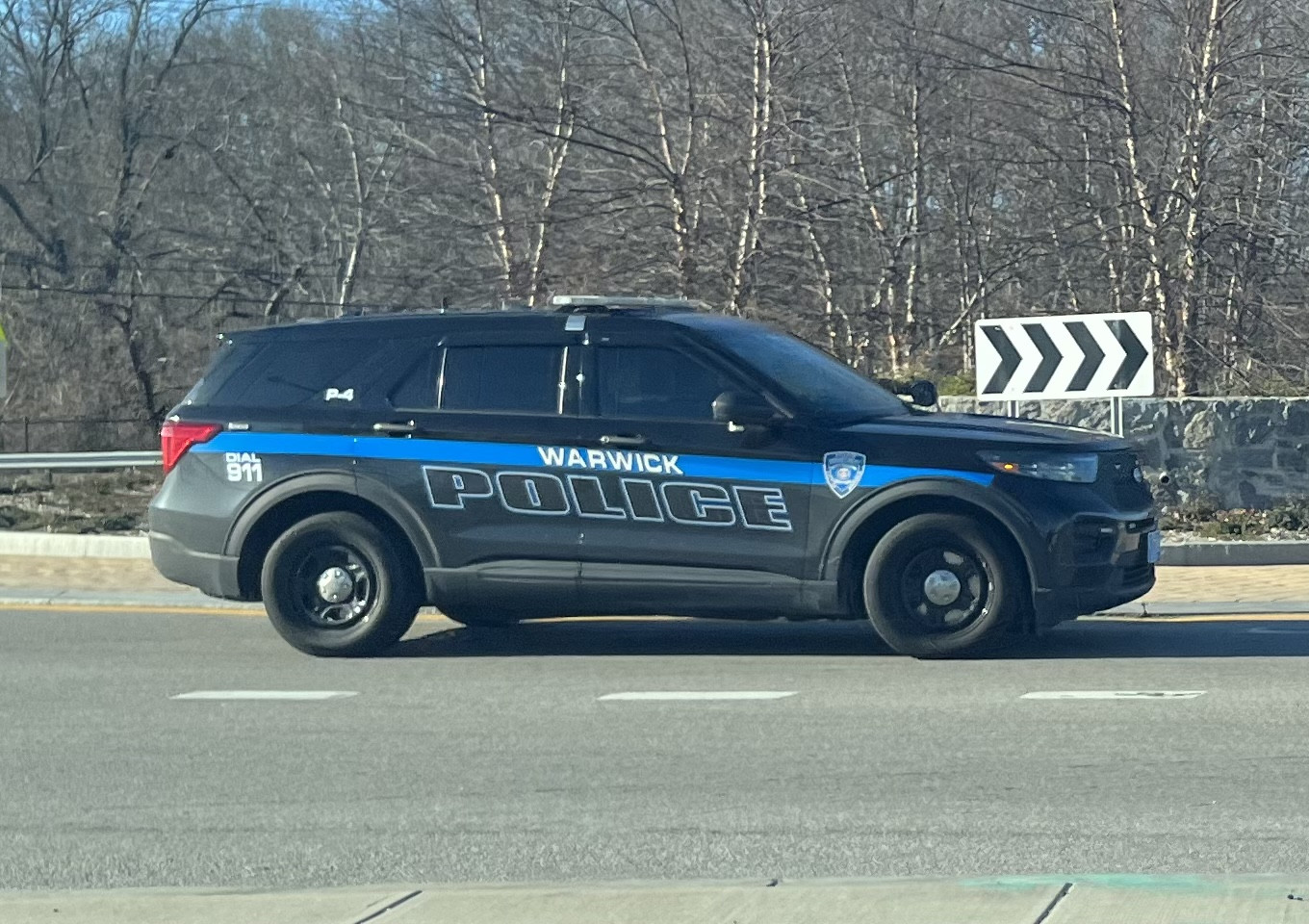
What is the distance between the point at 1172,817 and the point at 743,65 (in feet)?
52.5

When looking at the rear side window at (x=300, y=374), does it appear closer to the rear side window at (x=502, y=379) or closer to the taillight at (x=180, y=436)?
the taillight at (x=180, y=436)

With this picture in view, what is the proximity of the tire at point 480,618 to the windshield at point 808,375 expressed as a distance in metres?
Answer: 2.12

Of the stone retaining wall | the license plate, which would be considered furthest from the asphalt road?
the stone retaining wall

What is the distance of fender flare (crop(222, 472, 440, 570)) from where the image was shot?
32.4ft

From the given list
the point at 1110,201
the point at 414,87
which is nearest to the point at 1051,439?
the point at 1110,201

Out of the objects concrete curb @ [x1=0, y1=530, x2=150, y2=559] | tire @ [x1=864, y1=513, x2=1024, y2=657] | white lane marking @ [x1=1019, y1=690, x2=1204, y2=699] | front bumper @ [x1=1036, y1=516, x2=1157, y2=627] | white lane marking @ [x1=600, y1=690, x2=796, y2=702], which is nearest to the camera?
white lane marking @ [x1=1019, y1=690, x2=1204, y2=699]

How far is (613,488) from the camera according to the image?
9.65 meters

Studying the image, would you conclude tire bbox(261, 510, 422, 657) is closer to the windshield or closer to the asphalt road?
the asphalt road

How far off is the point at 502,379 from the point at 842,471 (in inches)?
76.6

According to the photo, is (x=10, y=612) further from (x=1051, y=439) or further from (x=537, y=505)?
(x=1051, y=439)

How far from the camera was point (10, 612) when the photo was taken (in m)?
12.6

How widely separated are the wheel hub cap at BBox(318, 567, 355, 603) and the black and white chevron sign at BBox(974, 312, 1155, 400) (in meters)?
5.66

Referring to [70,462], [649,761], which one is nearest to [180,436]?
[649,761]

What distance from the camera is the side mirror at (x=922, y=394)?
10.6 m
